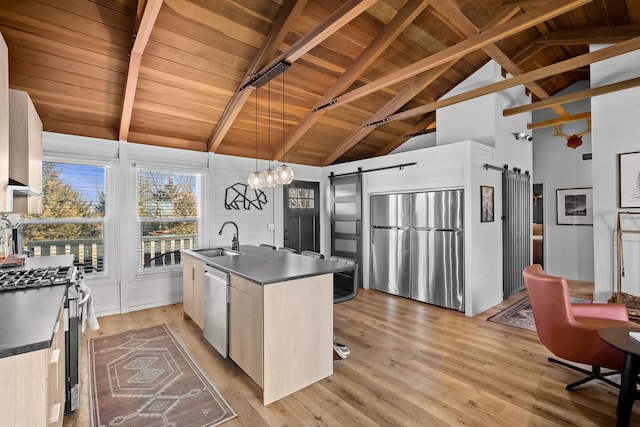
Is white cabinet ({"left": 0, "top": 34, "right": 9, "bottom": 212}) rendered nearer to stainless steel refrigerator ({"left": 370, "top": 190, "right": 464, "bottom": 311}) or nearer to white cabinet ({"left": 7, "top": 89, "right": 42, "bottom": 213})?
white cabinet ({"left": 7, "top": 89, "right": 42, "bottom": 213})

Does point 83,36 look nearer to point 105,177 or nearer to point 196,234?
point 105,177

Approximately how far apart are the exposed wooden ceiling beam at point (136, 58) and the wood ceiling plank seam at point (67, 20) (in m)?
0.21

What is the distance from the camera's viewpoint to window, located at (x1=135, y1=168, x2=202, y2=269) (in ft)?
14.9

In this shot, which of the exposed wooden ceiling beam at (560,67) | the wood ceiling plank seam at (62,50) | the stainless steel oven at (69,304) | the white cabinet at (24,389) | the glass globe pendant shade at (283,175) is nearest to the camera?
the white cabinet at (24,389)

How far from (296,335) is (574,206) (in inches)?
245

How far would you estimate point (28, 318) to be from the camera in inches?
54.0

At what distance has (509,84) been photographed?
3746 mm

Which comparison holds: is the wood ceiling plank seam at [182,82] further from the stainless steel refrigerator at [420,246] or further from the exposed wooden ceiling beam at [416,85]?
the stainless steel refrigerator at [420,246]

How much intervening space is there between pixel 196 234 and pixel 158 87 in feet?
7.36

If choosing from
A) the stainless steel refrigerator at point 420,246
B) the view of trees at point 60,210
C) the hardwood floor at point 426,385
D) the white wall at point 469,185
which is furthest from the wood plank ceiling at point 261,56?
the hardwood floor at point 426,385

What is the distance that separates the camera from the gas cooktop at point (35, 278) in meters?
1.91

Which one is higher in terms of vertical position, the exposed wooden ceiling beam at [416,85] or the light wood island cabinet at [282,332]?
the exposed wooden ceiling beam at [416,85]

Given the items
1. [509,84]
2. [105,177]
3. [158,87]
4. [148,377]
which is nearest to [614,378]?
[509,84]

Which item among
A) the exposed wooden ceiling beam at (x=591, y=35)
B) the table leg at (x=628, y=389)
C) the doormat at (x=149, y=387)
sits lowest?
the doormat at (x=149, y=387)
